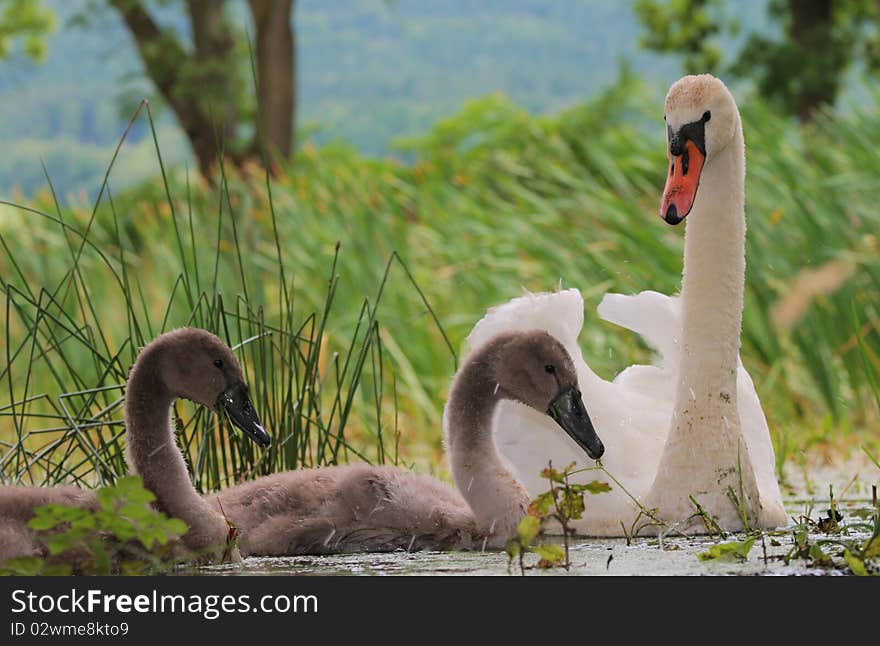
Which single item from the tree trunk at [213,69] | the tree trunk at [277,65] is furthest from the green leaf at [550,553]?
the tree trunk at [277,65]

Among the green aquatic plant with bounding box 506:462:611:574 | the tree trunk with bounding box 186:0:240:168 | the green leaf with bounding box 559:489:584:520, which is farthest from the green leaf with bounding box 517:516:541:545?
the tree trunk with bounding box 186:0:240:168

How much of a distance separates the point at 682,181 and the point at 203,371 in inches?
68.8

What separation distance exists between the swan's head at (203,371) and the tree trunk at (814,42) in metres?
17.4

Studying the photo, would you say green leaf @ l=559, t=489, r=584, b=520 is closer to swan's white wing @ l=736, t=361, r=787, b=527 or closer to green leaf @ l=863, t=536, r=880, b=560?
green leaf @ l=863, t=536, r=880, b=560

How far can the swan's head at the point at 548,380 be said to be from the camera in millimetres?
4770

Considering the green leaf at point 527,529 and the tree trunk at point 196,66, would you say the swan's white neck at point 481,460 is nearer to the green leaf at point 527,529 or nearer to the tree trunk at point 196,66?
the green leaf at point 527,529

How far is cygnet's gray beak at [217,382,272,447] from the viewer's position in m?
4.42

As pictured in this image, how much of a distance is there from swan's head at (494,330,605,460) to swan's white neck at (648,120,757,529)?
0.44 m

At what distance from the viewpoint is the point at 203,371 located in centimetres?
441

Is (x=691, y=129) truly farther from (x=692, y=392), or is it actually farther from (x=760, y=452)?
(x=760, y=452)
